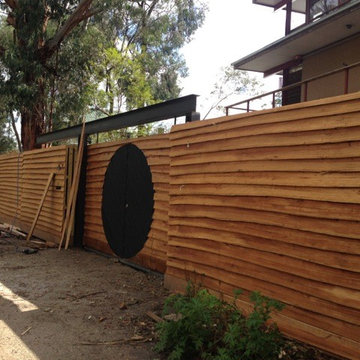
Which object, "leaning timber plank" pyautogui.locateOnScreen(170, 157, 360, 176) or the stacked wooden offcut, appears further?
the stacked wooden offcut

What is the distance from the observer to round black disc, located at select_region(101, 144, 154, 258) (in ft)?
22.1

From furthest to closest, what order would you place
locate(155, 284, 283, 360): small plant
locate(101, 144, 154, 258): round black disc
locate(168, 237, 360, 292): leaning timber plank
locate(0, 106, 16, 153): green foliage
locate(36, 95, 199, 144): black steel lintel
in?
1. locate(0, 106, 16, 153): green foliage
2. locate(101, 144, 154, 258): round black disc
3. locate(36, 95, 199, 144): black steel lintel
4. locate(168, 237, 360, 292): leaning timber plank
5. locate(155, 284, 283, 360): small plant

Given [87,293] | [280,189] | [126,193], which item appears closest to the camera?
[280,189]

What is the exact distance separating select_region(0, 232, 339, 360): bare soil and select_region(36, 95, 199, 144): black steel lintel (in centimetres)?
251

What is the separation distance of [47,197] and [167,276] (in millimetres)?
5422

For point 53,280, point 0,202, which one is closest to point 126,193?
point 53,280

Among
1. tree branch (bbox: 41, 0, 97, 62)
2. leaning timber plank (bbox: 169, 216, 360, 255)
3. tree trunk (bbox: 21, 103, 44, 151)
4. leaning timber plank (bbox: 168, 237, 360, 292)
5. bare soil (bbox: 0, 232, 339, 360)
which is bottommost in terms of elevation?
bare soil (bbox: 0, 232, 339, 360)

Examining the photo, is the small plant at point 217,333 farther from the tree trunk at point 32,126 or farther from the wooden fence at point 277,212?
the tree trunk at point 32,126

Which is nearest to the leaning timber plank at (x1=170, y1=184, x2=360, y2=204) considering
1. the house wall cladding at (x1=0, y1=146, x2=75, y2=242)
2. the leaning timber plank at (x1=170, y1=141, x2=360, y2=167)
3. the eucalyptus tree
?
the leaning timber plank at (x1=170, y1=141, x2=360, y2=167)

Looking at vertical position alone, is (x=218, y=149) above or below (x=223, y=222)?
above

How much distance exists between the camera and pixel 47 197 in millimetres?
9961

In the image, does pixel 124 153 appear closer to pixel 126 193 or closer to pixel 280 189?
pixel 126 193

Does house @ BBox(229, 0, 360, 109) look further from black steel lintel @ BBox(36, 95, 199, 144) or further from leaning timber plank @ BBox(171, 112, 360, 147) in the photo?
leaning timber plank @ BBox(171, 112, 360, 147)

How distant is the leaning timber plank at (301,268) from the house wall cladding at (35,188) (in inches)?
230
